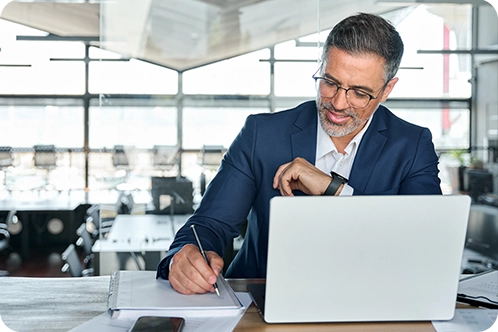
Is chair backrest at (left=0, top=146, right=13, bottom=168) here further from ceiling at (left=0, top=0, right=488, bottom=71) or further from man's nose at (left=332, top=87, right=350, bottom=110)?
man's nose at (left=332, top=87, right=350, bottom=110)

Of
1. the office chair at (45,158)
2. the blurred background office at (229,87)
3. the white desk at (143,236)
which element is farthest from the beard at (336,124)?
the office chair at (45,158)

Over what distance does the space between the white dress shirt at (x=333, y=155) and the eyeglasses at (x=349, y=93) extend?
0.23 m

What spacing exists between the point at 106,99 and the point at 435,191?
135 inches

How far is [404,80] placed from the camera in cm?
508

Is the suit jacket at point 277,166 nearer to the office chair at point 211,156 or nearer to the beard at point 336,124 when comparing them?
the beard at point 336,124

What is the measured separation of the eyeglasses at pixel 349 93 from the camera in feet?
5.98

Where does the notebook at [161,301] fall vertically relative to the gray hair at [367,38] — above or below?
Answer: below

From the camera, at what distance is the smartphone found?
125cm

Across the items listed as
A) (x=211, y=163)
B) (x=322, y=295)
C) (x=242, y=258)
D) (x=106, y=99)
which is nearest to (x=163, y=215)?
(x=211, y=163)

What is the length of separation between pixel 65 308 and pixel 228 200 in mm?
633

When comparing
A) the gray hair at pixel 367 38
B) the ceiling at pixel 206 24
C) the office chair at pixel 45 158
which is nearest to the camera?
the gray hair at pixel 367 38

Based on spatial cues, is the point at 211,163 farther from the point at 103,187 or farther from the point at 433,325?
the point at 433,325

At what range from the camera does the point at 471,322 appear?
1428mm

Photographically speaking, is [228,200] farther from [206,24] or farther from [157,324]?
[206,24]
